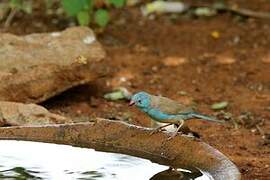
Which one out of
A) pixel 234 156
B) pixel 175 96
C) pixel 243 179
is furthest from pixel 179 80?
pixel 243 179

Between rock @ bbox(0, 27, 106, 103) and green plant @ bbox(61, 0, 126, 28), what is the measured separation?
0.90 meters

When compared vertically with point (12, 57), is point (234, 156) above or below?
below

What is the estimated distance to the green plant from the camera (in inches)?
319

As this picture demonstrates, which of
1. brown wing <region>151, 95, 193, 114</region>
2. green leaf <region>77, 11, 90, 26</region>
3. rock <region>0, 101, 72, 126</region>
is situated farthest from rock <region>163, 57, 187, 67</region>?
brown wing <region>151, 95, 193, 114</region>

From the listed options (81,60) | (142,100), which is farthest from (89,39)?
(142,100)

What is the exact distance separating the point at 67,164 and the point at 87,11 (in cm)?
399

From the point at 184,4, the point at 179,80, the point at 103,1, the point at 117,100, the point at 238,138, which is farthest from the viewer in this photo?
the point at 184,4

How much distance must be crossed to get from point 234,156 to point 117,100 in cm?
173

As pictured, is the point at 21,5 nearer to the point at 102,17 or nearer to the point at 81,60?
the point at 102,17

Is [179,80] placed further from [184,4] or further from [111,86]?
[184,4]

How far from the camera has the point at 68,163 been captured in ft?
15.9

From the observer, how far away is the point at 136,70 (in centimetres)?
802

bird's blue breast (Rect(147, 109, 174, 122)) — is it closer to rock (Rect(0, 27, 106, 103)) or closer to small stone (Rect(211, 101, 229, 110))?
rock (Rect(0, 27, 106, 103))

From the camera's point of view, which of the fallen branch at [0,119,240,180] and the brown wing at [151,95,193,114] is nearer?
the fallen branch at [0,119,240,180]
